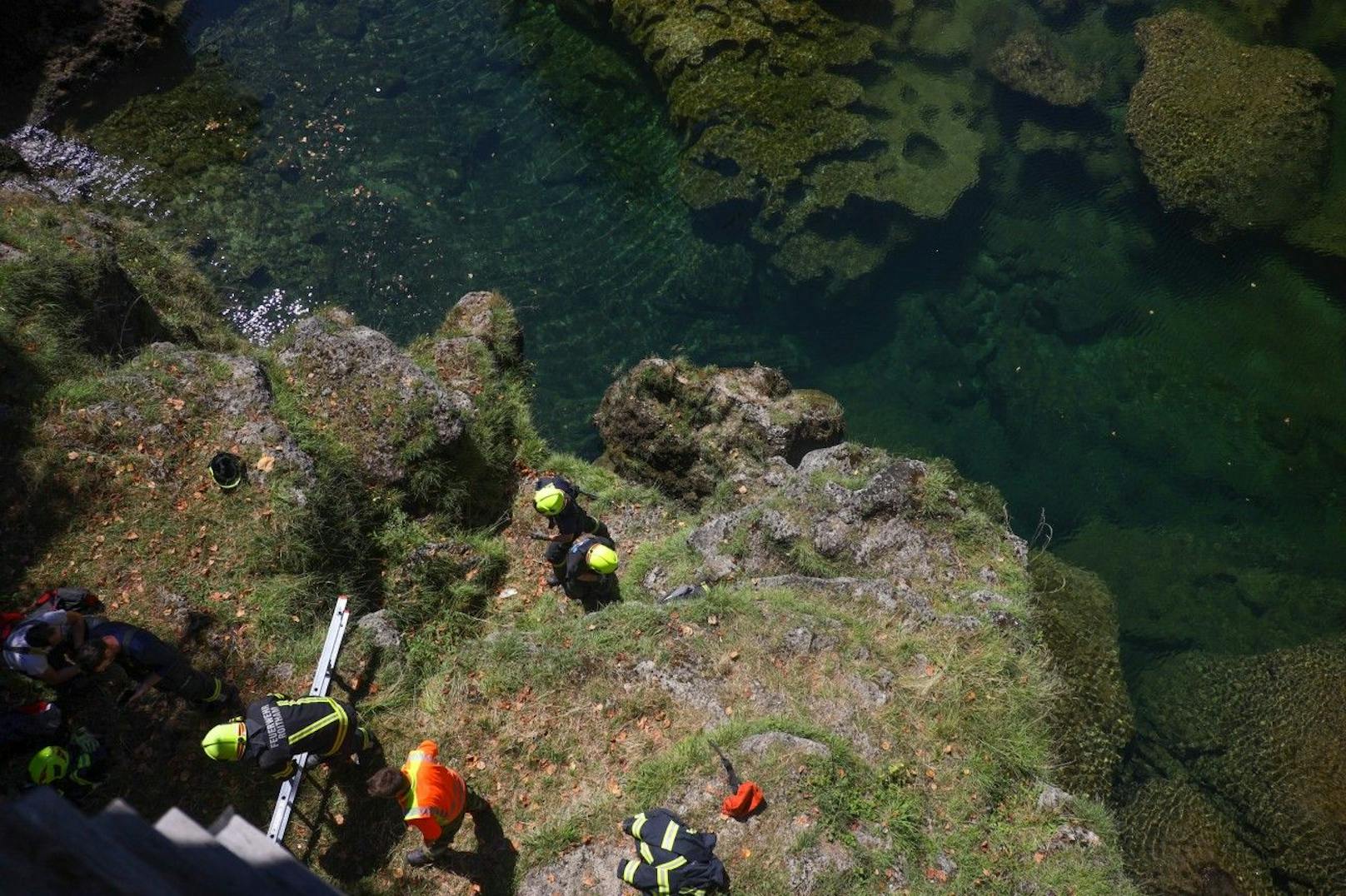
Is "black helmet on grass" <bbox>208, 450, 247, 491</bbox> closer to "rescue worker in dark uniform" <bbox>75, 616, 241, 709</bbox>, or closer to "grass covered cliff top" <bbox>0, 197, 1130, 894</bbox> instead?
"grass covered cliff top" <bbox>0, 197, 1130, 894</bbox>

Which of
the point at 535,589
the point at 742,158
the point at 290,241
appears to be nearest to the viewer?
the point at 535,589

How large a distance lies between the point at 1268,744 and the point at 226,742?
13.4 m

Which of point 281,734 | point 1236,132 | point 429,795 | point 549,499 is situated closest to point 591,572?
point 549,499

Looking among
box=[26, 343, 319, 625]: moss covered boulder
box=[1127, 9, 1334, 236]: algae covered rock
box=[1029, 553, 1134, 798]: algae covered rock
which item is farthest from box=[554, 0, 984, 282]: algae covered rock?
box=[26, 343, 319, 625]: moss covered boulder

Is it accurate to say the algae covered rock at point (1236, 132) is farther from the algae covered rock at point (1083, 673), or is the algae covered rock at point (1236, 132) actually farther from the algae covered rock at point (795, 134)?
the algae covered rock at point (1083, 673)

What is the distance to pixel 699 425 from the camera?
482 inches

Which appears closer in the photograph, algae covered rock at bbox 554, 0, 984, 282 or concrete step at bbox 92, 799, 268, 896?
concrete step at bbox 92, 799, 268, 896

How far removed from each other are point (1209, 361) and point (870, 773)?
41.2ft

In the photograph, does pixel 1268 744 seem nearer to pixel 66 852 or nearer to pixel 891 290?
pixel 891 290

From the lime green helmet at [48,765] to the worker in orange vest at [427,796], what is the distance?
2.43 m

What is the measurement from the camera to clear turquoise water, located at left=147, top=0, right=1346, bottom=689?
1404cm

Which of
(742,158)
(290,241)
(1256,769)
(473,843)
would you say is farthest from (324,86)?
(1256,769)

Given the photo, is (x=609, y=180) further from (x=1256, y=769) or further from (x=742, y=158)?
(x=1256, y=769)

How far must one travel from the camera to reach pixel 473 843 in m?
7.35
